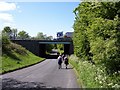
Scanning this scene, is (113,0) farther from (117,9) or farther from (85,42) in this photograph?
(85,42)

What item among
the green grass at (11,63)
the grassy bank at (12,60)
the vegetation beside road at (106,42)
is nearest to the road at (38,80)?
the green grass at (11,63)

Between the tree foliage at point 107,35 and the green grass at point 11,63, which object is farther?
the green grass at point 11,63

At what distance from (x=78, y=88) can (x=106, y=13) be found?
5985 mm

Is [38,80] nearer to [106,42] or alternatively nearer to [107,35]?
[107,35]

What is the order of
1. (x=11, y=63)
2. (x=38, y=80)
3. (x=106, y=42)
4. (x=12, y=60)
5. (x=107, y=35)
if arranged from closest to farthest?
(x=106, y=42), (x=107, y=35), (x=38, y=80), (x=11, y=63), (x=12, y=60)

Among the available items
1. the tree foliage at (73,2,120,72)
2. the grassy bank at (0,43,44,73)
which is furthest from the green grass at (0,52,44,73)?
the tree foliage at (73,2,120,72)

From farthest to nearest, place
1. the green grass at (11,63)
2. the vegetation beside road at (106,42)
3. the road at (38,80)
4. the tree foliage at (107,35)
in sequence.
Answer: the green grass at (11,63)
the road at (38,80)
the tree foliage at (107,35)
the vegetation beside road at (106,42)

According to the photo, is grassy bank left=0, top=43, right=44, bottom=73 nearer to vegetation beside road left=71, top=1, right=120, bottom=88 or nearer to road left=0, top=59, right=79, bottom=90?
road left=0, top=59, right=79, bottom=90

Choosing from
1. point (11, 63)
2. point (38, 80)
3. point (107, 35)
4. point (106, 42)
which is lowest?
point (11, 63)

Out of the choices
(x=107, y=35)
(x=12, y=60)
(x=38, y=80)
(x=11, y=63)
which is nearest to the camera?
(x=107, y=35)

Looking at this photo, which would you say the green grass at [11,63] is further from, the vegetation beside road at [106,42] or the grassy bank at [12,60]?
the vegetation beside road at [106,42]

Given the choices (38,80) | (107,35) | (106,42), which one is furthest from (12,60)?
(106,42)

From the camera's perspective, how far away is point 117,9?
15.1 metres

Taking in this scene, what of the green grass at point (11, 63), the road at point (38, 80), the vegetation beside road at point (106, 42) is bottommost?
the green grass at point (11, 63)
